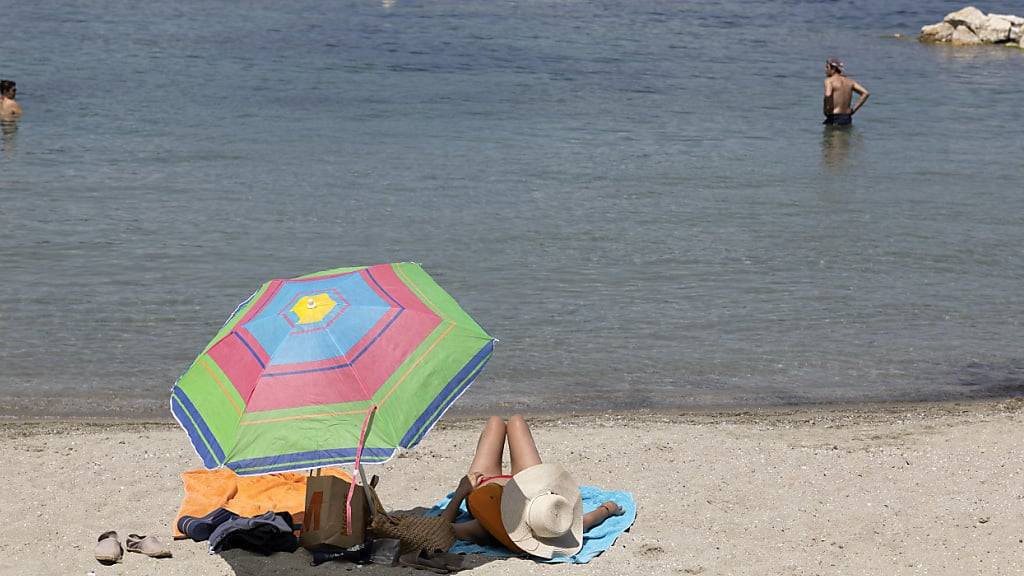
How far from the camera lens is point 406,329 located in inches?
221

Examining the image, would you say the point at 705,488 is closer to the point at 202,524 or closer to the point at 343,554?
the point at 343,554

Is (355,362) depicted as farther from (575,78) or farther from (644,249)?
(575,78)

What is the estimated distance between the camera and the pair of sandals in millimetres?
5910

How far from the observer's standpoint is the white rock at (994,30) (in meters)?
28.2

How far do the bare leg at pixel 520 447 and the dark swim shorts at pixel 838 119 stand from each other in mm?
13176

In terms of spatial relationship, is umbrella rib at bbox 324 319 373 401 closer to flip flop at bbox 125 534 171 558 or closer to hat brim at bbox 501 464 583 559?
hat brim at bbox 501 464 583 559

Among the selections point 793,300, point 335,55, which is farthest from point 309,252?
point 335,55

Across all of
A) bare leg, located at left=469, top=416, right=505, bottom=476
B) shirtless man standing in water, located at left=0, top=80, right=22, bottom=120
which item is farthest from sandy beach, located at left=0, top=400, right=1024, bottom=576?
shirtless man standing in water, located at left=0, top=80, right=22, bottom=120

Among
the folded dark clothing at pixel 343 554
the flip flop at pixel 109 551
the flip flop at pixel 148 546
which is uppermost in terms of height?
the flip flop at pixel 109 551

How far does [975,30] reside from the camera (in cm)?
2850

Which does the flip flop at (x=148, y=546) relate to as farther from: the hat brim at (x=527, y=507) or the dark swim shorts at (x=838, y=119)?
the dark swim shorts at (x=838, y=119)

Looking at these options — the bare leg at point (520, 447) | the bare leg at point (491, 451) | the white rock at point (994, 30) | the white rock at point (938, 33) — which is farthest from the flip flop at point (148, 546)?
the white rock at point (994, 30)

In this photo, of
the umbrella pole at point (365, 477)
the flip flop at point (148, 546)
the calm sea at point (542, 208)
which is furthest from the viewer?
the calm sea at point (542, 208)

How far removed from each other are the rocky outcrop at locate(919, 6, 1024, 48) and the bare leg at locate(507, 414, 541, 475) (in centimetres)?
2481
